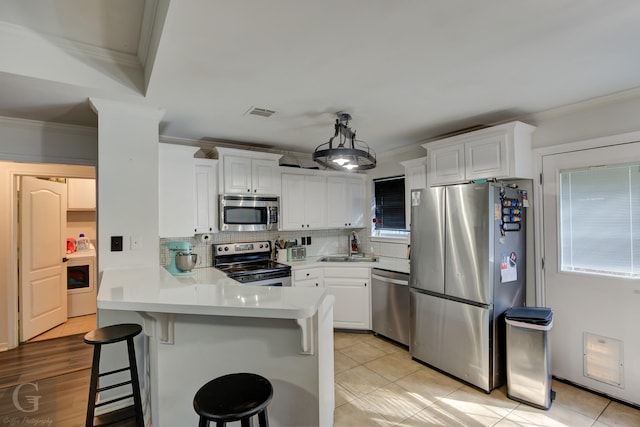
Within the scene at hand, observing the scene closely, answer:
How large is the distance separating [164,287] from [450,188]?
8.24 ft

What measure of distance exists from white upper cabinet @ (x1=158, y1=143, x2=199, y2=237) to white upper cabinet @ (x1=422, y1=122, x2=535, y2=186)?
264 cm

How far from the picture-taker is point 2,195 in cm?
366

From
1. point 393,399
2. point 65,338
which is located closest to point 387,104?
point 393,399

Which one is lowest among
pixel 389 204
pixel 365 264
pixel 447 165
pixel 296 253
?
pixel 365 264

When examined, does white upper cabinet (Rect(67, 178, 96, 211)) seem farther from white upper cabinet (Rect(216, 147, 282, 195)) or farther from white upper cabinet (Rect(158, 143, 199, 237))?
white upper cabinet (Rect(216, 147, 282, 195))

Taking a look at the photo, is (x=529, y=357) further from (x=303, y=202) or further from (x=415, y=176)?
(x=303, y=202)

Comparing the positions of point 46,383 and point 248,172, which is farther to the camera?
point 248,172

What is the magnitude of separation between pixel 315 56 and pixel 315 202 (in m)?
2.65

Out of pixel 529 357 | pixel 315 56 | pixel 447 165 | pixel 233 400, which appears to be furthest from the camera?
pixel 447 165

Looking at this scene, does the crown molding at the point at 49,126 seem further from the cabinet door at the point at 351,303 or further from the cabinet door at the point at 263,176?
the cabinet door at the point at 351,303

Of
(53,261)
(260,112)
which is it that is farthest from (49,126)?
(53,261)

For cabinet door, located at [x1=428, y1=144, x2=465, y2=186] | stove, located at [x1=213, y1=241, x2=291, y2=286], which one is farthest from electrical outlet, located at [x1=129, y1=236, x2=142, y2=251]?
cabinet door, located at [x1=428, y1=144, x2=465, y2=186]

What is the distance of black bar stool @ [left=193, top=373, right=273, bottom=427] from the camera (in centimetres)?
127

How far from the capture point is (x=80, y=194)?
5094 mm
